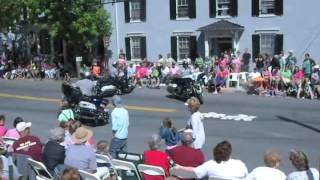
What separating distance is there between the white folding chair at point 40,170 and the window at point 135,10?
25.0 meters

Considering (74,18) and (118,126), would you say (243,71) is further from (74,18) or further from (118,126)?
(118,126)

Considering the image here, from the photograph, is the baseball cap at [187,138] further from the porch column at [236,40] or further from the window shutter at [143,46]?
the window shutter at [143,46]

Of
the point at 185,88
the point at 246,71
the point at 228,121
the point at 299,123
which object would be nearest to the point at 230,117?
the point at 228,121

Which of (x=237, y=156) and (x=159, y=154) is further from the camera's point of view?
(x=237, y=156)

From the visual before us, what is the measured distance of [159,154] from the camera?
33.3ft

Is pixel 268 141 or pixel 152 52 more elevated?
pixel 152 52

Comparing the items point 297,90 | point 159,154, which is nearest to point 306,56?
point 297,90

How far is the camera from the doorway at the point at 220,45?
A: 32156 millimetres

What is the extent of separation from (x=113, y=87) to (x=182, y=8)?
830cm

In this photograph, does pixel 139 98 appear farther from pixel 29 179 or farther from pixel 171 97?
pixel 29 179

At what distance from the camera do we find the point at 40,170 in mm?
10391

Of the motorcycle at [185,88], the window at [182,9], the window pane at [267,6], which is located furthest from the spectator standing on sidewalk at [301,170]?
the window at [182,9]

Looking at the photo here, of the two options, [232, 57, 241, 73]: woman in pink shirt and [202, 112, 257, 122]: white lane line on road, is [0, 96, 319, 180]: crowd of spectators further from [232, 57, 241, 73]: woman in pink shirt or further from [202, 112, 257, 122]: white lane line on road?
[232, 57, 241, 73]: woman in pink shirt

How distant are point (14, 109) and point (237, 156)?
12.6 meters
